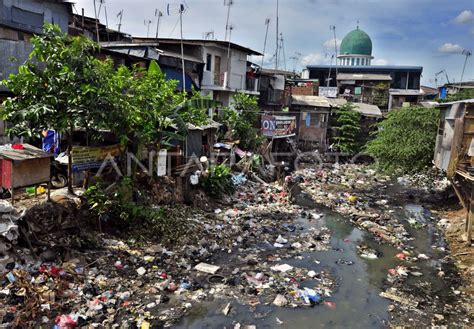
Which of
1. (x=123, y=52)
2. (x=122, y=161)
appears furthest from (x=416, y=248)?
(x=123, y=52)

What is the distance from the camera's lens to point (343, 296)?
7.91 m

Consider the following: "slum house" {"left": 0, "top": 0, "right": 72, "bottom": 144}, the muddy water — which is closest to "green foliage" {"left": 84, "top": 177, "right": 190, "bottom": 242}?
the muddy water

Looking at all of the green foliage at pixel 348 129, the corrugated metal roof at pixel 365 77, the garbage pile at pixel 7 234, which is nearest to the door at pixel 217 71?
the green foliage at pixel 348 129

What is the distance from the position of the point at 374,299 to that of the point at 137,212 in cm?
538

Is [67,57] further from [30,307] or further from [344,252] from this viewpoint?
[344,252]

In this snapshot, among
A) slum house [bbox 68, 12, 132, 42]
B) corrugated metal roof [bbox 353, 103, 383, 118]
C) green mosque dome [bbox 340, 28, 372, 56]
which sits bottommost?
corrugated metal roof [bbox 353, 103, 383, 118]

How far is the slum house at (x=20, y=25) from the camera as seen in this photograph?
11000 mm

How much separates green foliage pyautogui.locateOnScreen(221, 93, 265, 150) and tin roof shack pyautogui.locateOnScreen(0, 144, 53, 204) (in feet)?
36.2

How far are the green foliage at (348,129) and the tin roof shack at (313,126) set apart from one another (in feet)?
2.66

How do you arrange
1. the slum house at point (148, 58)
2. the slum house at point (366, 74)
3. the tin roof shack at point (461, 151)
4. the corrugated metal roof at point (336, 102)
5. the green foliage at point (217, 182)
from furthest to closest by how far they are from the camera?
the slum house at point (366, 74)
the corrugated metal roof at point (336, 102)
the slum house at point (148, 58)
the green foliage at point (217, 182)
the tin roof shack at point (461, 151)

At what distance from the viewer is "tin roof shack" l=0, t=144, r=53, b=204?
24.6 feet

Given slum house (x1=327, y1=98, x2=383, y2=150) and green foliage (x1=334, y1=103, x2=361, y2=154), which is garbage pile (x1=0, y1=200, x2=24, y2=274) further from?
slum house (x1=327, y1=98, x2=383, y2=150)

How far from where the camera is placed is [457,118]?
11.3m

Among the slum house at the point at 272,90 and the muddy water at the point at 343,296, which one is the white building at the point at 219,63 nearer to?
the slum house at the point at 272,90
